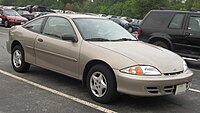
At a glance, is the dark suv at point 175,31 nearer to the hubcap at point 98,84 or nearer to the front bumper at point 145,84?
the front bumper at point 145,84

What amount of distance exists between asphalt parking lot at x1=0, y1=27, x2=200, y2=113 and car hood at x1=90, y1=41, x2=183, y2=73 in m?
0.69

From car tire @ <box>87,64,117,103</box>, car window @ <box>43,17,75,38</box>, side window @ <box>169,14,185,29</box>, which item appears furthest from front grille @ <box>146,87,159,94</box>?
side window @ <box>169,14,185,29</box>

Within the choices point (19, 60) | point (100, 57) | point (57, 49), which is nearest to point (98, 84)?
point (100, 57)

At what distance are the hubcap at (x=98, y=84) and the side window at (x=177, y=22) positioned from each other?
16.9ft

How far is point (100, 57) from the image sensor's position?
207 inches

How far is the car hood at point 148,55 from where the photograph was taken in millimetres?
5047

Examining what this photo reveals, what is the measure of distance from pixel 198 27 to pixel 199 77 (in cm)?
200

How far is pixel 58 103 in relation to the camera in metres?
5.21

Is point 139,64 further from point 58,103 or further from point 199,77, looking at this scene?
point 199,77

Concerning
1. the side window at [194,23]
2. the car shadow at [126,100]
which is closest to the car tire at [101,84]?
the car shadow at [126,100]

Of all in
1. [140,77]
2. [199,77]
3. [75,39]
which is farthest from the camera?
[199,77]

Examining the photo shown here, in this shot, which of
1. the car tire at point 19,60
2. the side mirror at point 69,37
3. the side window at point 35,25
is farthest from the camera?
the car tire at point 19,60

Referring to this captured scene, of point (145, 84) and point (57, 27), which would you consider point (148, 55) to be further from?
point (57, 27)

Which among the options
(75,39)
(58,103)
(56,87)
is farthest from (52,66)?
(58,103)
